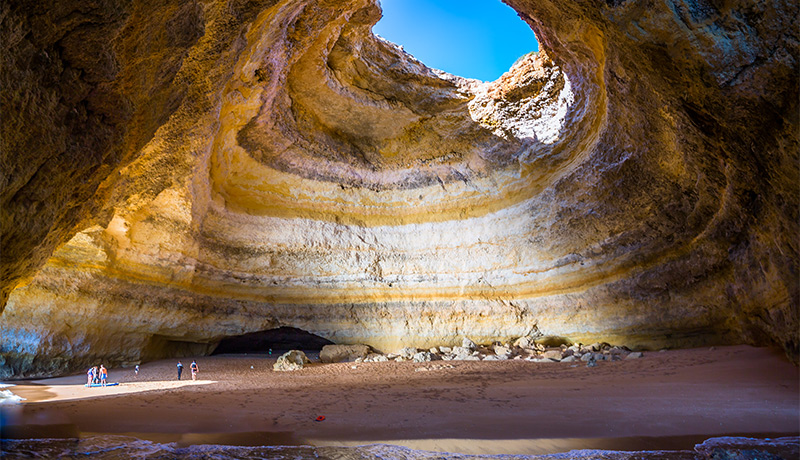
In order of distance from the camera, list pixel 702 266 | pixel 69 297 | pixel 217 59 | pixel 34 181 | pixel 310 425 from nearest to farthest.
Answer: pixel 34 181 → pixel 310 425 → pixel 217 59 → pixel 702 266 → pixel 69 297

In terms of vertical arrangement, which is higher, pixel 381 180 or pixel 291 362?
pixel 381 180

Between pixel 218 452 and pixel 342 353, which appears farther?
pixel 342 353

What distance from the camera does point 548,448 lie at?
10.3ft

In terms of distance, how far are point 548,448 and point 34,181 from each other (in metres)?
4.70

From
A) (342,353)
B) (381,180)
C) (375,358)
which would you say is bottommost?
(375,358)

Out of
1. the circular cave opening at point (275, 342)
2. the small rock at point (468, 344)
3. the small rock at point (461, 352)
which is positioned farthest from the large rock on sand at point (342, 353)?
the circular cave opening at point (275, 342)

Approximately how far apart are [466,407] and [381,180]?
25.5 ft

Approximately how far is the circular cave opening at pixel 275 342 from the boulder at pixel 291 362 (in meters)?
4.72

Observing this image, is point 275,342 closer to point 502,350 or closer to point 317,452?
point 502,350

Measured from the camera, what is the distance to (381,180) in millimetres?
11586

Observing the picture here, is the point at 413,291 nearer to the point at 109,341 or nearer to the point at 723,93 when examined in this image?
the point at 109,341

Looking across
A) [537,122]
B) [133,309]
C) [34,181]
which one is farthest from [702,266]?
[133,309]

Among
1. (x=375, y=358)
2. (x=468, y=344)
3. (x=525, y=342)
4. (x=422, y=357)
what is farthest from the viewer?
(x=468, y=344)

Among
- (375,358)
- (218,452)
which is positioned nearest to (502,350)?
(375,358)
